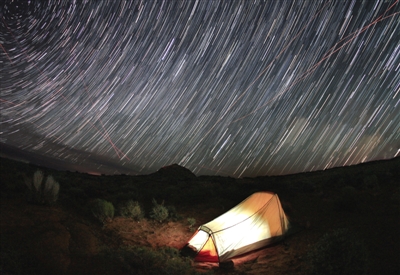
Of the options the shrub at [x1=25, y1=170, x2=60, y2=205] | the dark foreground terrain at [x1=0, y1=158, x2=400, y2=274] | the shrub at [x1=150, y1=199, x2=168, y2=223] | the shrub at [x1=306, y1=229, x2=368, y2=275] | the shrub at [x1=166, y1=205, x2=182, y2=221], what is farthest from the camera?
the shrub at [x1=166, y1=205, x2=182, y2=221]

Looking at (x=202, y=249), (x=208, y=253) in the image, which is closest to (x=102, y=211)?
(x=202, y=249)

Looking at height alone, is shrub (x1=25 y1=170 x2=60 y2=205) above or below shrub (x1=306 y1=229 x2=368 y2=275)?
below

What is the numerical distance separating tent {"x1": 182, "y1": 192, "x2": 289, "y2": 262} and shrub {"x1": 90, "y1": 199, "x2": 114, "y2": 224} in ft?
13.0

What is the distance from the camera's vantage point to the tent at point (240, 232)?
11.5 meters

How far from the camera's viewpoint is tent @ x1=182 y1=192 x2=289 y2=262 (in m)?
11.5

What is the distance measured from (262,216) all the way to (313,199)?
529cm

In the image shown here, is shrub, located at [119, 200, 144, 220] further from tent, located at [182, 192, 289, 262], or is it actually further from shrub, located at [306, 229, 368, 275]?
shrub, located at [306, 229, 368, 275]

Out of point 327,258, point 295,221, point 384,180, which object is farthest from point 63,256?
point 384,180

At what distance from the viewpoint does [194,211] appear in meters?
A: 16.2

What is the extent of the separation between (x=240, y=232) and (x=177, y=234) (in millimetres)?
3203

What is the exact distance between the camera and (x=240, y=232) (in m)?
12.0

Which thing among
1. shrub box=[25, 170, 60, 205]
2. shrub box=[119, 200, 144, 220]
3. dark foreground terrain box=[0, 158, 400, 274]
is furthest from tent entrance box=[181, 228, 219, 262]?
shrub box=[25, 170, 60, 205]

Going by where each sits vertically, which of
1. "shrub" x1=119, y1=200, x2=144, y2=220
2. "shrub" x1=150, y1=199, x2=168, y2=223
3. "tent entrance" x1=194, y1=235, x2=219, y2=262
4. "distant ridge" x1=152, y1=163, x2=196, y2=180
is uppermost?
"distant ridge" x1=152, y1=163, x2=196, y2=180

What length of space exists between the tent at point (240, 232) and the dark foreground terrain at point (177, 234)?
431 millimetres
